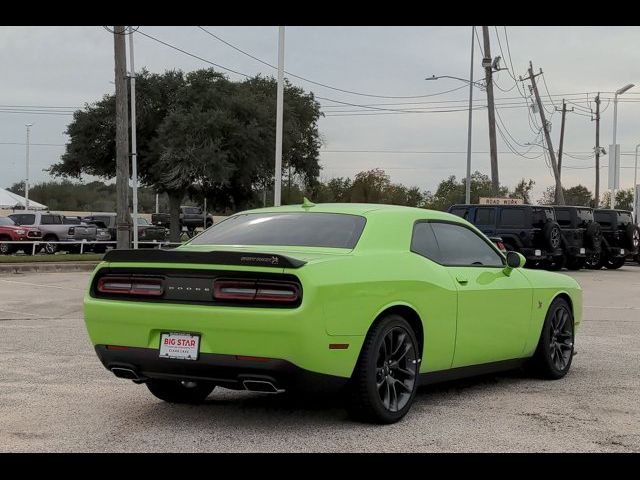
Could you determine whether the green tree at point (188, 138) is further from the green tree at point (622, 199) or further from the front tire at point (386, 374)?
the green tree at point (622, 199)

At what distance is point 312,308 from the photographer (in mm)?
5555

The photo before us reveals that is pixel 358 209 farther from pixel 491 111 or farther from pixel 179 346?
pixel 491 111

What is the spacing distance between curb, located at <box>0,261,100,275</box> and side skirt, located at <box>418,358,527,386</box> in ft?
65.0

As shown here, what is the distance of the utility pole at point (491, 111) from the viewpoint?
3738 cm

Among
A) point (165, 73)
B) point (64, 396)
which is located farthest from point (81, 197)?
point (64, 396)

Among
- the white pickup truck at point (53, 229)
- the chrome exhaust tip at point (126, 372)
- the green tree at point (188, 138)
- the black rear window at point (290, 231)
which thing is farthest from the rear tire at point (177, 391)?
the green tree at point (188, 138)

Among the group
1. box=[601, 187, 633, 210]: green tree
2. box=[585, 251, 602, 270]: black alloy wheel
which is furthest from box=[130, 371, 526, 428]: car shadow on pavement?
box=[601, 187, 633, 210]: green tree

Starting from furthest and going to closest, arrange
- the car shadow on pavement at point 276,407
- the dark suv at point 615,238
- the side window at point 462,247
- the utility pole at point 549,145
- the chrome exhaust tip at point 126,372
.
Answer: the utility pole at point 549,145, the dark suv at point 615,238, the side window at point 462,247, the car shadow on pavement at point 276,407, the chrome exhaust tip at point 126,372

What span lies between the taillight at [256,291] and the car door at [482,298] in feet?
6.01

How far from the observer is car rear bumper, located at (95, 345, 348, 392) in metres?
5.62

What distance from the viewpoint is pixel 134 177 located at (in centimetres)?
3906
